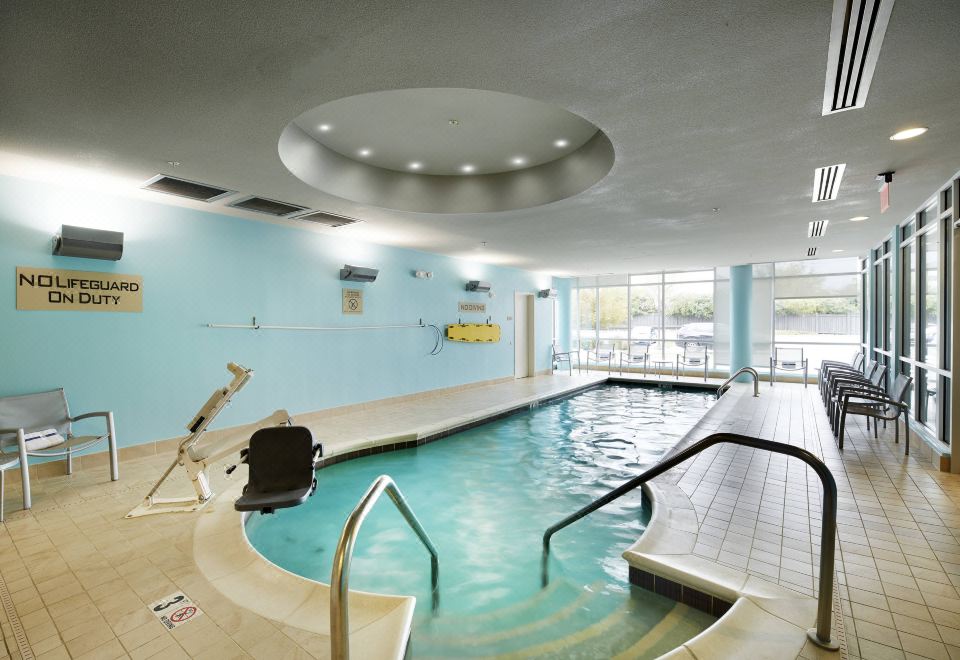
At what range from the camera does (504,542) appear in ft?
11.3

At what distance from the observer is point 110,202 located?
4.49m

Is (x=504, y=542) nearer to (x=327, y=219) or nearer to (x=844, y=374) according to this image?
(x=327, y=219)

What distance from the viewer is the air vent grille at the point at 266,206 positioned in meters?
4.81

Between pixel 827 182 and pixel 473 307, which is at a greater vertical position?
pixel 827 182

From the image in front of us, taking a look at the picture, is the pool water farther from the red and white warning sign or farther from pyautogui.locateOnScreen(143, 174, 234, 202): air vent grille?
pyautogui.locateOnScreen(143, 174, 234, 202): air vent grille

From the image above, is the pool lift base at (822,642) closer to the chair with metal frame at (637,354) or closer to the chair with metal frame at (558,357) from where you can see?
the chair with metal frame at (637,354)

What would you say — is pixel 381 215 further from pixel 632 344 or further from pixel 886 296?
pixel 632 344

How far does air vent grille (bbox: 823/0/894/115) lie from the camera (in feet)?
5.91

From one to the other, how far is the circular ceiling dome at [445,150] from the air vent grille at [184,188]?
1034 mm

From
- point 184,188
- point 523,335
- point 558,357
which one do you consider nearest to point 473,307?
point 523,335

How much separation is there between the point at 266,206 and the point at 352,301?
221 cm

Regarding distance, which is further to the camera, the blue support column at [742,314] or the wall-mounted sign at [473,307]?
the blue support column at [742,314]

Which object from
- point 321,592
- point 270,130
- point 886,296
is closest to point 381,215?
point 270,130

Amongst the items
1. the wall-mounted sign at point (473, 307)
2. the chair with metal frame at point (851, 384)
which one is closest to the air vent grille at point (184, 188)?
the wall-mounted sign at point (473, 307)
